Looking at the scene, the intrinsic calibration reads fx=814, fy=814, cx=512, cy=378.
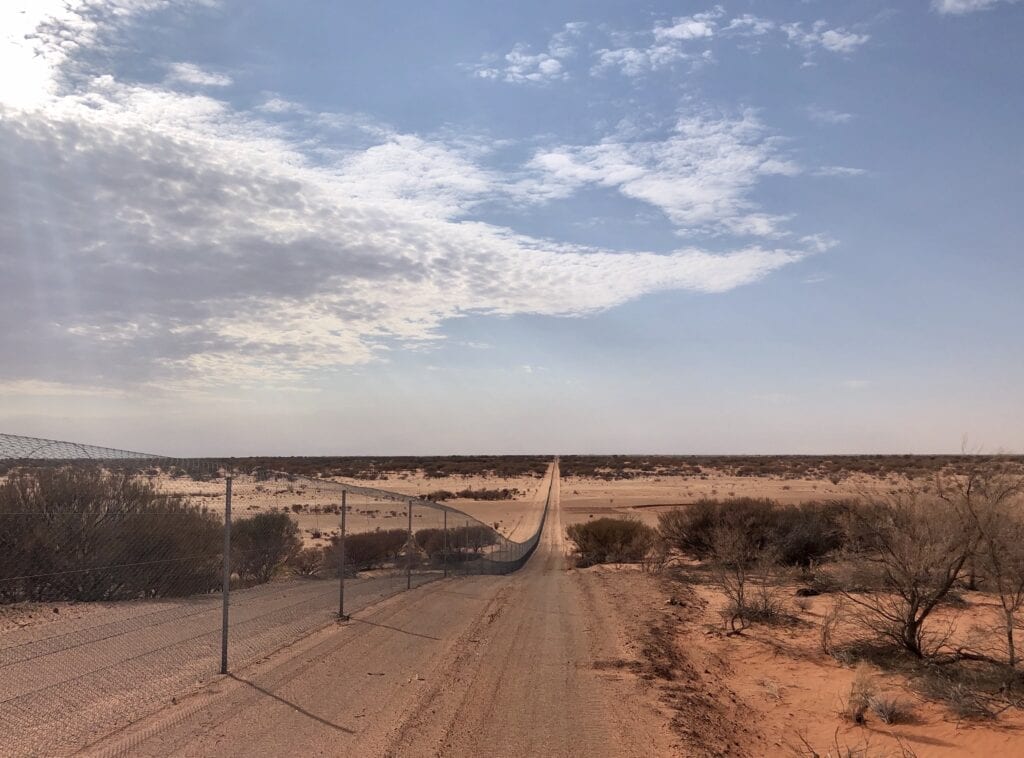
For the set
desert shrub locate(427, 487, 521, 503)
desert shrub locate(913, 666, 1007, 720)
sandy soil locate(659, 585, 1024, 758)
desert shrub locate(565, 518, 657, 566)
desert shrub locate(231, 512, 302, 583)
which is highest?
desert shrub locate(231, 512, 302, 583)

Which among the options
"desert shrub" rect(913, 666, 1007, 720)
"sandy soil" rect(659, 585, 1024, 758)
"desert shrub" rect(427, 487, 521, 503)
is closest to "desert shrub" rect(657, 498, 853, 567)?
"sandy soil" rect(659, 585, 1024, 758)

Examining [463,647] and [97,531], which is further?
[463,647]

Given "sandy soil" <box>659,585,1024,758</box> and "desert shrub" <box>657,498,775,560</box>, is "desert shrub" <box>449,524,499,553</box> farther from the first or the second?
"sandy soil" <box>659,585,1024,758</box>

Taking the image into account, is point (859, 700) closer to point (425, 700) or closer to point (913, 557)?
point (913, 557)

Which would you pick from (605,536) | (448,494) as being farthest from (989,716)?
(448,494)

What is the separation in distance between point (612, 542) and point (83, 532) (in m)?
25.0

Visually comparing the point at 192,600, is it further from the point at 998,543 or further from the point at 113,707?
the point at 998,543

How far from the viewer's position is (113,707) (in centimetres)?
818

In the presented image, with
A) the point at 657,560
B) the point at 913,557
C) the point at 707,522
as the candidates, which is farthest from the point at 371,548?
the point at 913,557

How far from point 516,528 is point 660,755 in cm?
4360

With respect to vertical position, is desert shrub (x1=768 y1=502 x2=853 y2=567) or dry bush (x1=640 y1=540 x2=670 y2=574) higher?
desert shrub (x1=768 y1=502 x2=853 y2=567)

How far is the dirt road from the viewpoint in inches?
300

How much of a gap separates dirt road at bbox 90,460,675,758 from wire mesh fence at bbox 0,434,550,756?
1.96 feet

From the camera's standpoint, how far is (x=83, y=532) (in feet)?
31.8
